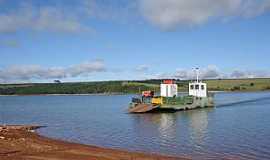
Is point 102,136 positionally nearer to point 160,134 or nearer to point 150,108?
point 160,134

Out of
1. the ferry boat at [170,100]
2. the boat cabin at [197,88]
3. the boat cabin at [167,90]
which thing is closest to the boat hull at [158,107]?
the ferry boat at [170,100]

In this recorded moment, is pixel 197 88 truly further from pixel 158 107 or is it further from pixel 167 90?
pixel 158 107

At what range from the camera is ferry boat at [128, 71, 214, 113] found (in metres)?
56.0

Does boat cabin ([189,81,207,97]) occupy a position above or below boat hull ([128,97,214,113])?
above

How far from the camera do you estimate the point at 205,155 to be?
2123 centimetres

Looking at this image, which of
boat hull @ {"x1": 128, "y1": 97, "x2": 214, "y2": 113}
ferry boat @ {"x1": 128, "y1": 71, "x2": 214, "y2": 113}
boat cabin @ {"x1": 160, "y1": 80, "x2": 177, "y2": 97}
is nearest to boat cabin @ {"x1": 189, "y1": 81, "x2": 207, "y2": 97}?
ferry boat @ {"x1": 128, "y1": 71, "x2": 214, "y2": 113}

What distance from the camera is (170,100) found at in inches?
2287

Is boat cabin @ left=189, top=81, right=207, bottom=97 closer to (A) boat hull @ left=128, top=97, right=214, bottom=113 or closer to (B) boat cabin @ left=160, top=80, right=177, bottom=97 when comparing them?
(A) boat hull @ left=128, top=97, right=214, bottom=113

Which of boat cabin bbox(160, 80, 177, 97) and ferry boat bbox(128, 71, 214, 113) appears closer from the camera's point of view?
ferry boat bbox(128, 71, 214, 113)

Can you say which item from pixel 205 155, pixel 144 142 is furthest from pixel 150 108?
pixel 205 155

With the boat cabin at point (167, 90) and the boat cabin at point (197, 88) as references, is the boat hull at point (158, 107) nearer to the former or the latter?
the boat cabin at point (167, 90)

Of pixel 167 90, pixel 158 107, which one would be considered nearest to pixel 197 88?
pixel 167 90

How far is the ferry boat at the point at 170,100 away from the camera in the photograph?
56.0 metres

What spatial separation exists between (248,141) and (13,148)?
45.9 ft
